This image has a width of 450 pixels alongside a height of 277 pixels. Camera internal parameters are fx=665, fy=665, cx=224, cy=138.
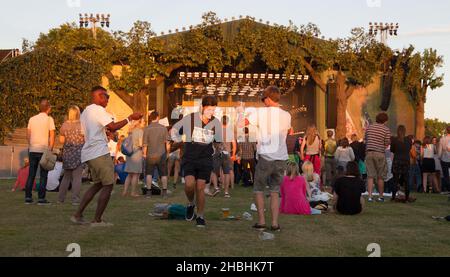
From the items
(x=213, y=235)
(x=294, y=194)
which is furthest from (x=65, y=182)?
(x=213, y=235)

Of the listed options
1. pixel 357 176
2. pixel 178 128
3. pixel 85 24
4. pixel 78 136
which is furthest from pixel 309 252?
pixel 85 24

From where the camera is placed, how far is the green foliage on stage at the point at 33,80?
33219 mm

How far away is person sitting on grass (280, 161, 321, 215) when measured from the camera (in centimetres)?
1049

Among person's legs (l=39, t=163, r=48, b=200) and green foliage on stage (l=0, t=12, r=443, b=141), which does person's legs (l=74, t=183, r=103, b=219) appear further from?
green foliage on stage (l=0, t=12, r=443, b=141)

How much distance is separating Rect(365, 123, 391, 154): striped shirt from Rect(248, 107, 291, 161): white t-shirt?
5893 millimetres

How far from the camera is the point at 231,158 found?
15664mm

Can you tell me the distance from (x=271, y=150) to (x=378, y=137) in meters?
6.07

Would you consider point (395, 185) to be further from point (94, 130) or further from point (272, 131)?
point (94, 130)

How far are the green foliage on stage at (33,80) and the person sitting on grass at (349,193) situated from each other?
79.3 feet

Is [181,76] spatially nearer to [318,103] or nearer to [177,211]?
[318,103]

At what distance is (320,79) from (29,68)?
14705 millimetres

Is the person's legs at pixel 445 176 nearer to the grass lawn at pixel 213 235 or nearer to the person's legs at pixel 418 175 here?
the person's legs at pixel 418 175

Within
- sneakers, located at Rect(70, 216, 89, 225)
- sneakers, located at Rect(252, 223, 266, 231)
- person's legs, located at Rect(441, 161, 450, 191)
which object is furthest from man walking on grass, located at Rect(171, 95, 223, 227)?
person's legs, located at Rect(441, 161, 450, 191)

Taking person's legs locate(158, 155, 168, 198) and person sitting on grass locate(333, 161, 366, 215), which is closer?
person sitting on grass locate(333, 161, 366, 215)
